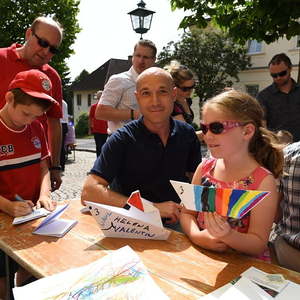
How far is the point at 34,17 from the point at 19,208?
19.5 metres

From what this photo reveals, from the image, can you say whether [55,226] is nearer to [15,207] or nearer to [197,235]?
[15,207]

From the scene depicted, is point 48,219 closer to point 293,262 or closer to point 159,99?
point 159,99

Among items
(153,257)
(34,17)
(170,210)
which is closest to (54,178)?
(170,210)

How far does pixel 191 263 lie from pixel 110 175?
0.88 meters

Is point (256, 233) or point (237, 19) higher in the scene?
point (237, 19)

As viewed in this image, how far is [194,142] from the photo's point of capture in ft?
8.44

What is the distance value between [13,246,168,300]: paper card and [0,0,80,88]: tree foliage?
18.0m

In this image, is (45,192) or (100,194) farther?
(45,192)

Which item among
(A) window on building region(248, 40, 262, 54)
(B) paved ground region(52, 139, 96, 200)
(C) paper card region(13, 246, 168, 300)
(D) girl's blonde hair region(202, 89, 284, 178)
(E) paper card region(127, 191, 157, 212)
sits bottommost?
(B) paved ground region(52, 139, 96, 200)

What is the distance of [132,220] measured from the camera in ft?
5.55

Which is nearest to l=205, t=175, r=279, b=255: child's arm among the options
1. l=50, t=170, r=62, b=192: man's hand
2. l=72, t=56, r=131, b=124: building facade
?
l=50, t=170, r=62, b=192: man's hand

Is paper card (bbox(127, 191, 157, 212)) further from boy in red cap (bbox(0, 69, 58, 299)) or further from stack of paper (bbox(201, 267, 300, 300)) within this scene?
boy in red cap (bbox(0, 69, 58, 299))

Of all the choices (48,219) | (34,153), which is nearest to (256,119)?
(48,219)

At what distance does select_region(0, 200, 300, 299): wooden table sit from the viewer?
1351 mm
